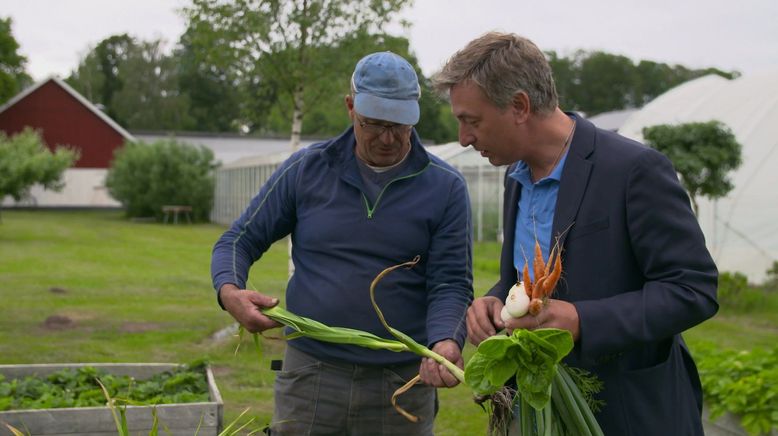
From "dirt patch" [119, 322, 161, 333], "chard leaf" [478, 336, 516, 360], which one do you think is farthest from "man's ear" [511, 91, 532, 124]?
"dirt patch" [119, 322, 161, 333]

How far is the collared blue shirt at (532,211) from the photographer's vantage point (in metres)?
2.24

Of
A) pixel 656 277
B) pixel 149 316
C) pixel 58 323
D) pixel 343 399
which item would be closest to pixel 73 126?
pixel 149 316

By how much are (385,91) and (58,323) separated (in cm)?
786

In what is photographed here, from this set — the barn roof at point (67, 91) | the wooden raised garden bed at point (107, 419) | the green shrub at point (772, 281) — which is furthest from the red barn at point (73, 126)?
the wooden raised garden bed at point (107, 419)

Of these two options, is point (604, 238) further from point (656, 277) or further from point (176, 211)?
point (176, 211)

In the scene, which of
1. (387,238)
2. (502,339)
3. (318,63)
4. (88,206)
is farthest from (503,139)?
(88,206)

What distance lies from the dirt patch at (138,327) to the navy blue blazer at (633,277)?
7917 millimetres

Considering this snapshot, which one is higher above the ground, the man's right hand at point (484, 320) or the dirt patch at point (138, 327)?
the man's right hand at point (484, 320)

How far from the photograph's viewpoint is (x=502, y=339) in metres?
1.79

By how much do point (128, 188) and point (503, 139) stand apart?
3102 cm

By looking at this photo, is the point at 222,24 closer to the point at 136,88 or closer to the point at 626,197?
the point at 626,197

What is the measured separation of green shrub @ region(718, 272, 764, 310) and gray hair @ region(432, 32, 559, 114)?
9.37 meters

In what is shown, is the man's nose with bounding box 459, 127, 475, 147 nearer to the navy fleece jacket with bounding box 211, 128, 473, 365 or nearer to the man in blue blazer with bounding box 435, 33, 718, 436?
the man in blue blazer with bounding box 435, 33, 718, 436

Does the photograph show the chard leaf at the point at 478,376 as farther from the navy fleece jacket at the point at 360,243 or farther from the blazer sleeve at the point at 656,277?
the navy fleece jacket at the point at 360,243
